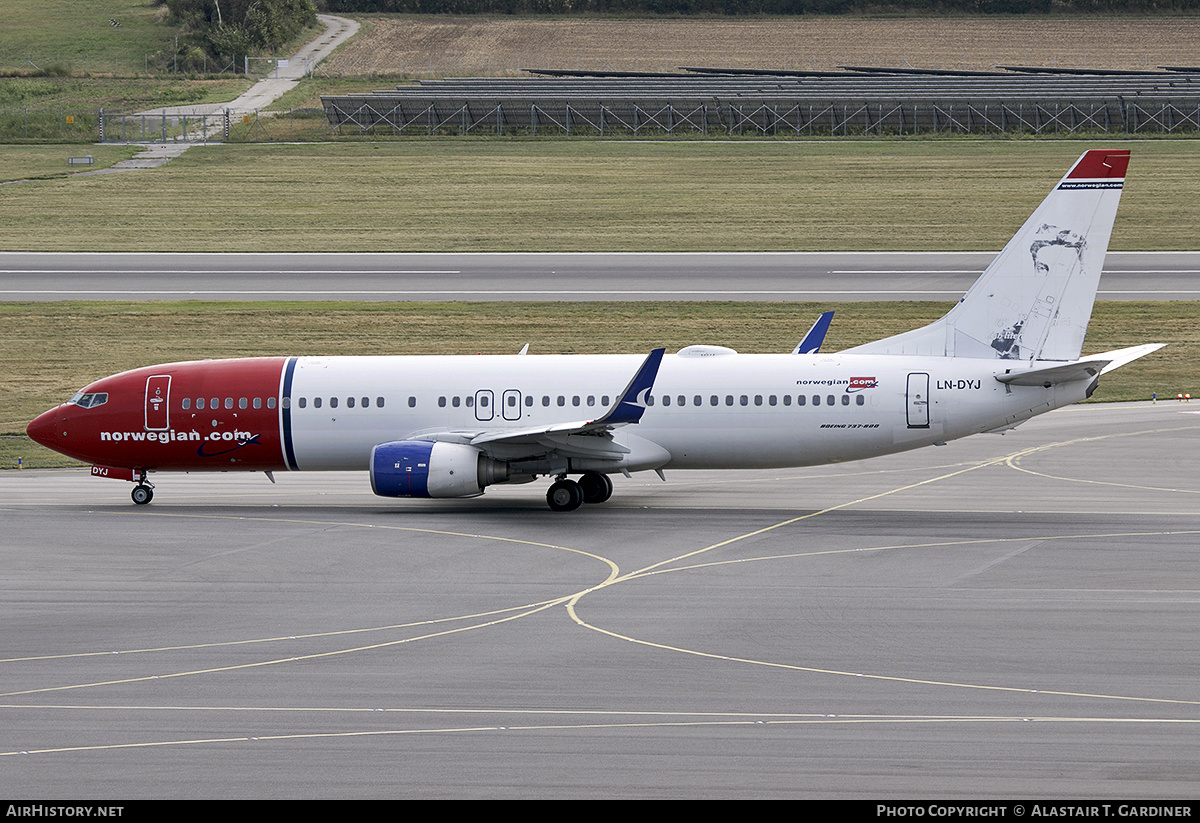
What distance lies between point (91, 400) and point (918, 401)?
21392mm

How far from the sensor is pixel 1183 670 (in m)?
20.9

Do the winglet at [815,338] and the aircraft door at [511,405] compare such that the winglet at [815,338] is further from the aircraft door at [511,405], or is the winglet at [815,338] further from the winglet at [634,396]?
the aircraft door at [511,405]

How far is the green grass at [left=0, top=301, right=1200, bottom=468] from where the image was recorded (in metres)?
54.7

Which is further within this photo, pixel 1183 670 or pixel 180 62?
pixel 180 62

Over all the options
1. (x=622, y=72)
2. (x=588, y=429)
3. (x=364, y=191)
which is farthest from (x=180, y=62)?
(x=588, y=429)

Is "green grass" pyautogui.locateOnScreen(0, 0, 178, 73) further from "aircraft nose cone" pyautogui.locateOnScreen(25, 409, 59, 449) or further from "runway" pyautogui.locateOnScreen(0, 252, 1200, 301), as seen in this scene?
"aircraft nose cone" pyautogui.locateOnScreen(25, 409, 59, 449)

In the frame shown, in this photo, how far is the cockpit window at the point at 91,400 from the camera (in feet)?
120

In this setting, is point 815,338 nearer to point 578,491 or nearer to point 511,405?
point 578,491

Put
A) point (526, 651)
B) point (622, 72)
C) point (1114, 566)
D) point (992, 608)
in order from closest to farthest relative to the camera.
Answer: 1. point (526, 651)
2. point (992, 608)
3. point (1114, 566)
4. point (622, 72)

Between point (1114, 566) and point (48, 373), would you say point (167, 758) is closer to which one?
point (1114, 566)

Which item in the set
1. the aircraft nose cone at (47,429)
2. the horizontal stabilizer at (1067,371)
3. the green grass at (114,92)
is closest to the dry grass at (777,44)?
the green grass at (114,92)

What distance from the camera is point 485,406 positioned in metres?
35.3

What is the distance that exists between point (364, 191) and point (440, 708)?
74.5 metres

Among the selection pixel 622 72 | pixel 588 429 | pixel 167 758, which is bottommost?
pixel 167 758
